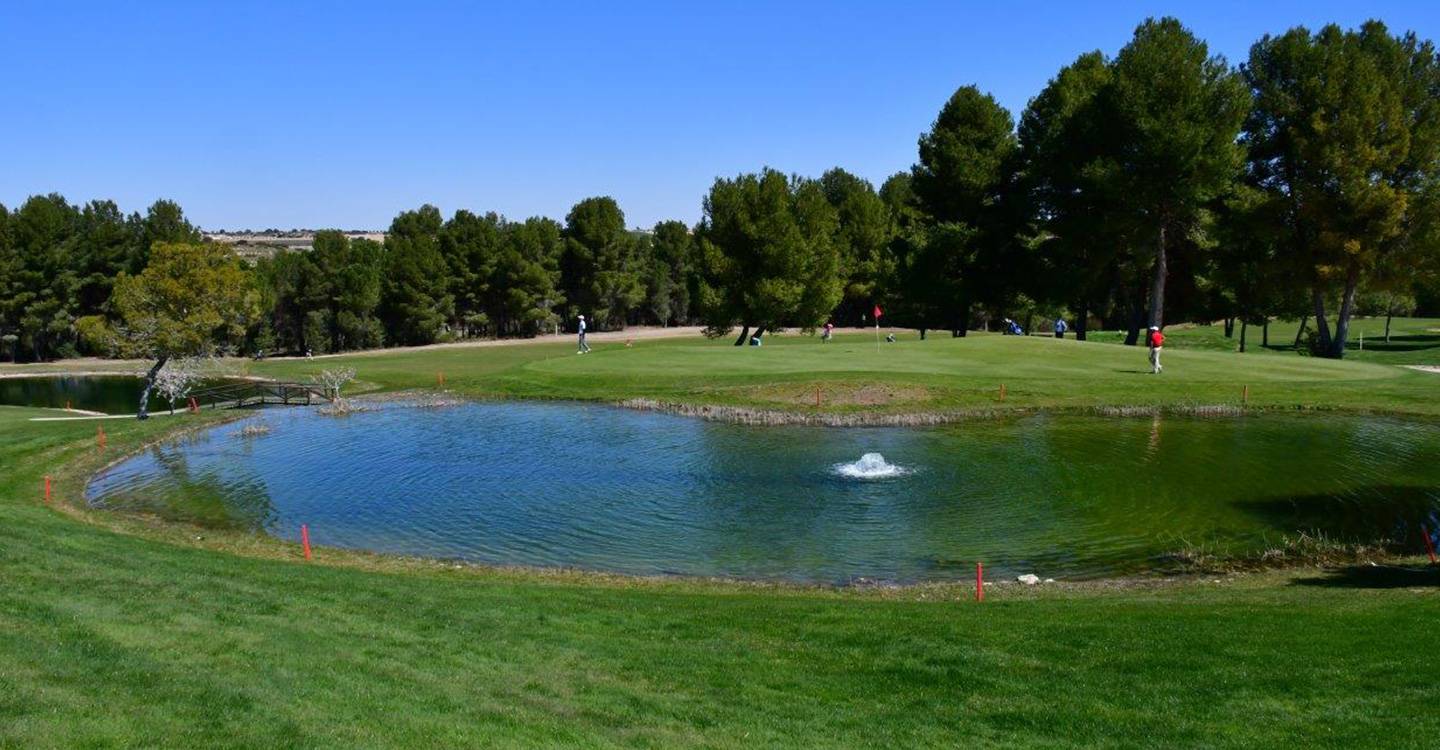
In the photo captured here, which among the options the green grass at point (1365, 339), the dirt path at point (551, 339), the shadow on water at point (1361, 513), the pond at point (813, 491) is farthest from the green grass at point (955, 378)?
the dirt path at point (551, 339)

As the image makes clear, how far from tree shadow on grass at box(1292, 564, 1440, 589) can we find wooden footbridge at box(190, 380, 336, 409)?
4188 cm

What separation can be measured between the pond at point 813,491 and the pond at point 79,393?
22.5 m

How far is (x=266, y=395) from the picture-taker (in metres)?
51.1

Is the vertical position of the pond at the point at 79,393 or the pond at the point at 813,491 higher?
the pond at the point at 813,491

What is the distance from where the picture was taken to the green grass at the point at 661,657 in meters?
Answer: 8.77

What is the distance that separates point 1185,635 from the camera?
12375 mm

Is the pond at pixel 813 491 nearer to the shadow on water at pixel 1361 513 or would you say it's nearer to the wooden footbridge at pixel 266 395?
the shadow on water at pixel 1361 513

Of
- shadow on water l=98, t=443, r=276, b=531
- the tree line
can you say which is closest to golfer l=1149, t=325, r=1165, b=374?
the tree line

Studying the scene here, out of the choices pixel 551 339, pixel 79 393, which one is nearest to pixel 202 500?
pixel 79 393

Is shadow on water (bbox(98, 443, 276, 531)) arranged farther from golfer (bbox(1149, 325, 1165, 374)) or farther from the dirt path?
the dirt path

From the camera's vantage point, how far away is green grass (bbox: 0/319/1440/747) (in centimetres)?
877

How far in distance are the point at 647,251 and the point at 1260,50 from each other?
7326 cm

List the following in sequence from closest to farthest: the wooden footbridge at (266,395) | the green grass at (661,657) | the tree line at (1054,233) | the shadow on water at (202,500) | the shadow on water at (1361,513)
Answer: the green grass at (661,657)
the shadow on water at (1361,513)
the shadow on water at (202,500)
the wooden footbridge at (266,395)
the tree line at (1054,233)

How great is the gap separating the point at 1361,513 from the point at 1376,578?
19.4ft
